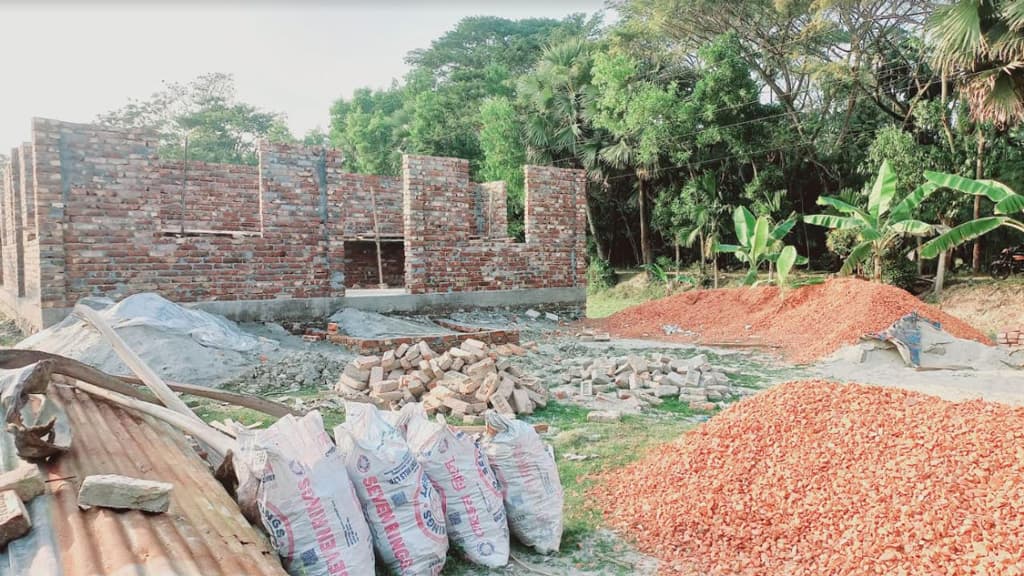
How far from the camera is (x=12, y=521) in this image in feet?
6.25

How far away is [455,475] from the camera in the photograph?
303 centimetres

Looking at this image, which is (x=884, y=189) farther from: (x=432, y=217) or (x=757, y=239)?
(x=432, y=217)

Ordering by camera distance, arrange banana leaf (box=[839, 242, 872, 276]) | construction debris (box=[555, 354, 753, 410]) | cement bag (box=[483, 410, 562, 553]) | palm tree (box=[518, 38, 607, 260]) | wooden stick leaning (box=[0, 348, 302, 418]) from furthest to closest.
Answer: palm tree (box=[518, 38, 607, 260]), banana leaf (box=[839, 242, 872, 276]), construction debris (box=[555, 354, 753, 410]), wooden stick leaning (box=[0, 348, 302, 418]), cement bag (box=[483, 410, 562, 553])

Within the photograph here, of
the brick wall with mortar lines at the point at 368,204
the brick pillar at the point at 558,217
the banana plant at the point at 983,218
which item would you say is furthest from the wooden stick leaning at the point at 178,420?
the brick wall with mortar lines at the point at 368,204

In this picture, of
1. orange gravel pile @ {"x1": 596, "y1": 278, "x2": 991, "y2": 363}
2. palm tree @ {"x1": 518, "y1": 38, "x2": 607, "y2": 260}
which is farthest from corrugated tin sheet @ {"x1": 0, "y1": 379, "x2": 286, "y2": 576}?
palm tree @ {"x1": 518, "y1": 38, "x2": 607, "y2": 260}

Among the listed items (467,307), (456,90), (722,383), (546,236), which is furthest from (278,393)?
(456,90)

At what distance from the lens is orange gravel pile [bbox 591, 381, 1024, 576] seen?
2809 mm

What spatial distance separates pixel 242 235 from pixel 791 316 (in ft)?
31.6

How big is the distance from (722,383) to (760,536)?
409cm

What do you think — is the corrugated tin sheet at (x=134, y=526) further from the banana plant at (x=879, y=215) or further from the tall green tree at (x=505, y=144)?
the tall green tree at (x=505, y=144)

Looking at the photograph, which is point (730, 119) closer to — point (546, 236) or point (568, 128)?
point (568, 128)

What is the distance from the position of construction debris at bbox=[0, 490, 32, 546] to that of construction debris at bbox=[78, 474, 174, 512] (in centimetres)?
17

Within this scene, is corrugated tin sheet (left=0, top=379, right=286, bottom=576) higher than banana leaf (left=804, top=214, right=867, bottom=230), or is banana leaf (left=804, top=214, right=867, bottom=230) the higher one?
banana leaf (left=804, top=214, right=867, bottom=230)

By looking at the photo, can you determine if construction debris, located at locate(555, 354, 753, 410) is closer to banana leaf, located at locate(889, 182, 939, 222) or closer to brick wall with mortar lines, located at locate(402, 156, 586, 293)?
brick wall with mortar lines, located at locate(402, 156, 586, 293)
